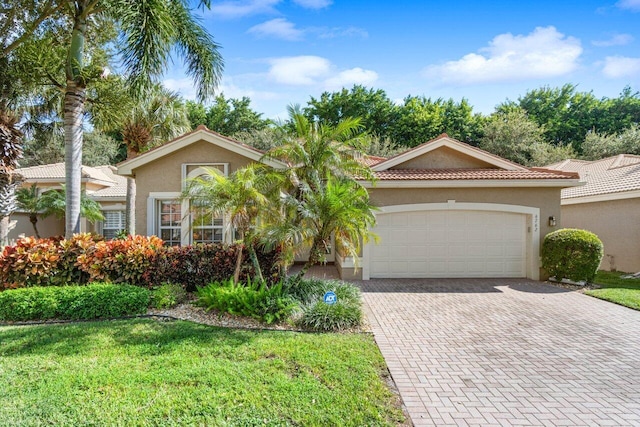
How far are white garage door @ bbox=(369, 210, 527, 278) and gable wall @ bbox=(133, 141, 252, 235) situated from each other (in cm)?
611

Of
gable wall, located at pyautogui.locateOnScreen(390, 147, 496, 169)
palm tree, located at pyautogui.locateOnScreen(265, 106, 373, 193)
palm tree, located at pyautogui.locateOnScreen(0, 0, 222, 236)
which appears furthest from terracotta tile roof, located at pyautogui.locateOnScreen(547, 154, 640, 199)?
palm tree, located at pyautogui.locateOnScreen(0, 0, 222, 236)

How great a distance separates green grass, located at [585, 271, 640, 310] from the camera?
8.83m

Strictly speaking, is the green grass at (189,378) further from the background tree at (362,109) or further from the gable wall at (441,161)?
the background tree at (362,109)

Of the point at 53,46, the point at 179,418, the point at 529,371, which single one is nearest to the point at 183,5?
the point at 53,46

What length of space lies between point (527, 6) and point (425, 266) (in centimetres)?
962

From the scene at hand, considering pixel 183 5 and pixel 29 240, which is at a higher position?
pixel 183 5

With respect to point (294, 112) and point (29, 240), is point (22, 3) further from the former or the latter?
point (294, 112)

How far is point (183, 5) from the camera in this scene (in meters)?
10.3

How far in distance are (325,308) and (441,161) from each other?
8881mm

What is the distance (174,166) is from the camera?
11953 millimetres

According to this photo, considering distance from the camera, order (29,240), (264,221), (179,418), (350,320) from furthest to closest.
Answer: (29,240)
(264,221)
(350,320)
(179,418)

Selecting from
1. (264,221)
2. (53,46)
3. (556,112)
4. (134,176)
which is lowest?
(264,221)

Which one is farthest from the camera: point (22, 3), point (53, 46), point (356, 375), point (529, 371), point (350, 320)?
point (53, 46)

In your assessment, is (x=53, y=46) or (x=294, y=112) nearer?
(x=294, y=112)
